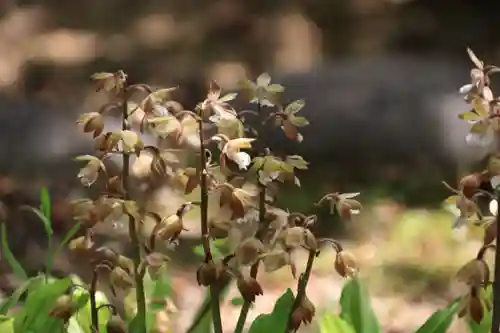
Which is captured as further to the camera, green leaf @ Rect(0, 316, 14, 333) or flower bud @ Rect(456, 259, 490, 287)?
green leaf @ Rect(0, 316, 14, 333)

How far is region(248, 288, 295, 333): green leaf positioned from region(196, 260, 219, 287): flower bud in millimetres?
144

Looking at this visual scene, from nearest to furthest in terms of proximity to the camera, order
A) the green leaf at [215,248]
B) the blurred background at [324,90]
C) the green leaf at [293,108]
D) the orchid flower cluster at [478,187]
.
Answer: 1. the orchid flower cluster at [478,187]
2. the green leaf at [293,108]
3. the green leaf at [215,248]
4. the blurred background at [324,90]

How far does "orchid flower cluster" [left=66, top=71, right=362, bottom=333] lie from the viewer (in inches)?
32.3

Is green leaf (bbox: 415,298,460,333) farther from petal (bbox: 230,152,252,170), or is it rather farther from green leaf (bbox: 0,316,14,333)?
green leaf (bbox: 0,316,14,333)

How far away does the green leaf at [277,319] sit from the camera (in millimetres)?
947

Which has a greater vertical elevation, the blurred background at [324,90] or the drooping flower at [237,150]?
the drooping flower at [237,150]

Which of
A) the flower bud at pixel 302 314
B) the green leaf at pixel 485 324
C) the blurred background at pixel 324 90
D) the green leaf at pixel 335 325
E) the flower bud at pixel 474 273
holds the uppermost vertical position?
the flower bud at pixel 474 273

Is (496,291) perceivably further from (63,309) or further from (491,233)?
(63,309)

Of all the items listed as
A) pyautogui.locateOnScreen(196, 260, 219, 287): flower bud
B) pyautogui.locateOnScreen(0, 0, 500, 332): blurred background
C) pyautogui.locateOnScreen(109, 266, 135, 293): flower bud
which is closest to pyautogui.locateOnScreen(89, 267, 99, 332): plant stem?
pyautogui.locateOnScreen(109, 266, 135, 293): flower bud

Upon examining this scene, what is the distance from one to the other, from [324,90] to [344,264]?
2.21m

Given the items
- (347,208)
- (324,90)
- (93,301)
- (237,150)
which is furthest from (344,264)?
(324,90)

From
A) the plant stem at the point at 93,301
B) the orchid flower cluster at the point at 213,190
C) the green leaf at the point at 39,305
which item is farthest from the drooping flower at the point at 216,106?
the green leaf at the point at 39,305

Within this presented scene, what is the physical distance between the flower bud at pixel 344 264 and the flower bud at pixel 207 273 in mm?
121

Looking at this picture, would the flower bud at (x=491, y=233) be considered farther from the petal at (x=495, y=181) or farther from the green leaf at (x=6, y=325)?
the green leaf at (x=6, y=325)
